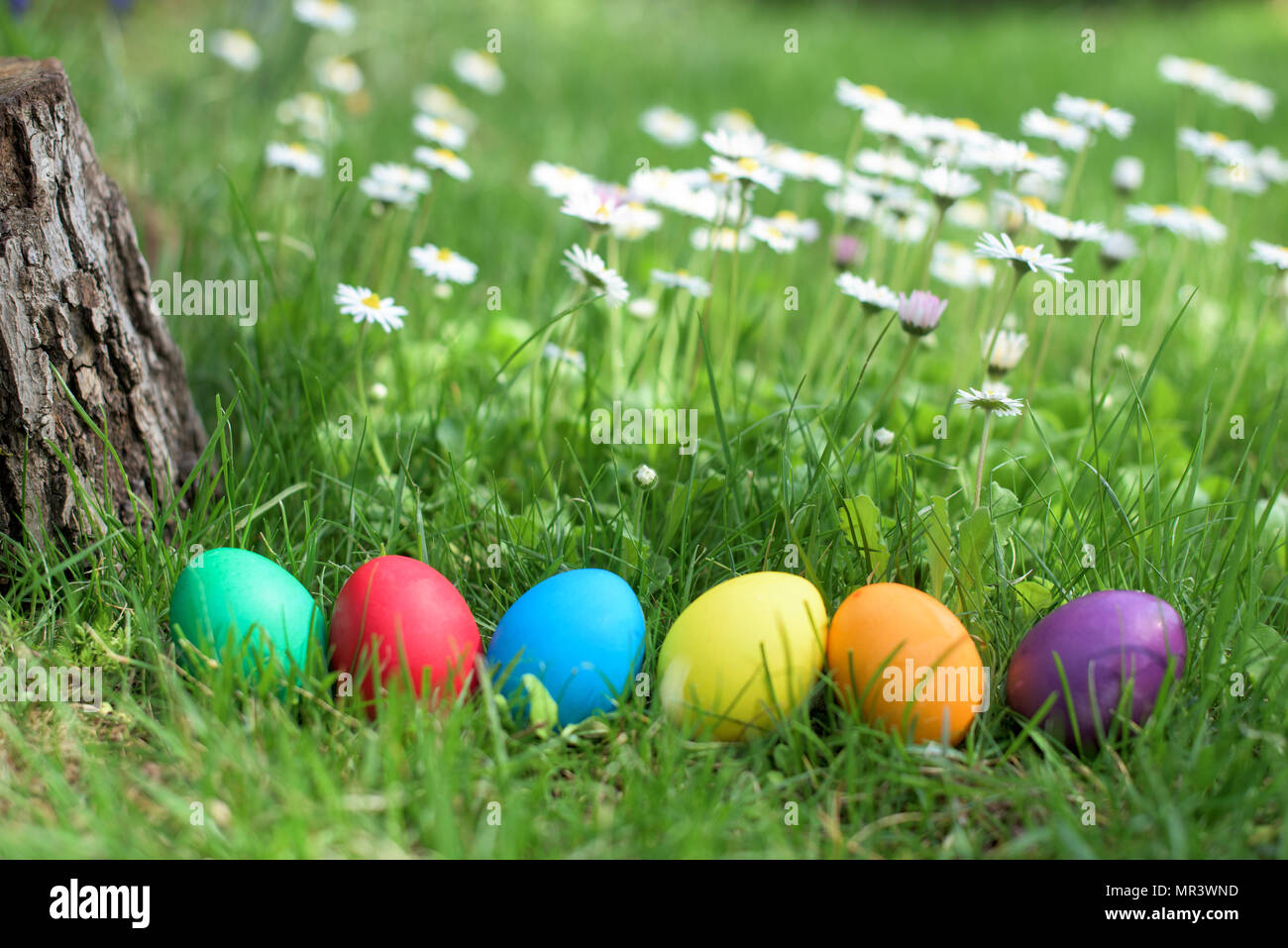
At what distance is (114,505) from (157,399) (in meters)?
0.20

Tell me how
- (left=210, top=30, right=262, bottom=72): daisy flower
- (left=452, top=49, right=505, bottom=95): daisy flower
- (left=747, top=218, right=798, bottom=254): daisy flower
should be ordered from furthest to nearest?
(left=452, top=49, right=505, bottom=95): daisy flower < (left=210, top=30, right=262, bottom=72): daisy flower < (left=747, top=218, right=798, bottom=254): daisy flower

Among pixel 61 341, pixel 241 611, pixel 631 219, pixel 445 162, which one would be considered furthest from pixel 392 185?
pixel 241 611

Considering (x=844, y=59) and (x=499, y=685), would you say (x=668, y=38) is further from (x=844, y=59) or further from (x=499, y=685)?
(x=499, y=685)

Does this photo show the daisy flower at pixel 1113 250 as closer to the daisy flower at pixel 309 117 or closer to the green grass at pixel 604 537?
the green grass at pixel 604 537

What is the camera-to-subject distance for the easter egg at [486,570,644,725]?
140 cm

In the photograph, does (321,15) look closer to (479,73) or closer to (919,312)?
(479,73)

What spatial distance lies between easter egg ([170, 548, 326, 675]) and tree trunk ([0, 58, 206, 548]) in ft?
0.62

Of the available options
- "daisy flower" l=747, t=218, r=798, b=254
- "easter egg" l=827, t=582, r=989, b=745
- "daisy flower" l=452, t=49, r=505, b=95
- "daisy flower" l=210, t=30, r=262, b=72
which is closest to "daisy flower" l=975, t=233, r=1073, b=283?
"daisy flower" l=747, t=218, r=798, b=254

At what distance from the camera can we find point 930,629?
1349mm

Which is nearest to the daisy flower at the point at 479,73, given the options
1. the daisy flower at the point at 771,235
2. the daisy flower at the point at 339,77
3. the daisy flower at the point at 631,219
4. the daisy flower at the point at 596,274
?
the daisy flower at the point at 339,77

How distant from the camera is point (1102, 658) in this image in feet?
4.41

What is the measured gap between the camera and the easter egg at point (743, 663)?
4.44ft

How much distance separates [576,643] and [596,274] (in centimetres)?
64

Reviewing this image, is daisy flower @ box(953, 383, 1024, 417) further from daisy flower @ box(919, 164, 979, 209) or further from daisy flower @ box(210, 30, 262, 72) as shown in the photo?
daisy flower @ box(210, 30, 262, 72)
